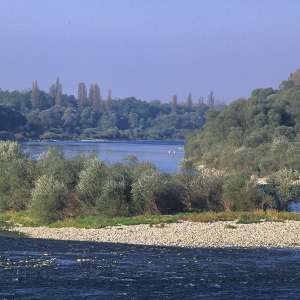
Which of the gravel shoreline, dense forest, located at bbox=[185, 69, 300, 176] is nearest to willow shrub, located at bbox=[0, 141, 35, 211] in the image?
the gravel shoreline

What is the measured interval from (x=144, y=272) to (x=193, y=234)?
7867 mm

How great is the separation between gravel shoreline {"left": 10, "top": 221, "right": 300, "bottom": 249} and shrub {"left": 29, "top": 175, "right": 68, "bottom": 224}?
63.5 inches

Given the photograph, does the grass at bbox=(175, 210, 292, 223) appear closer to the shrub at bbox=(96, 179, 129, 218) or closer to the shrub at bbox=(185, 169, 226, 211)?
the shrub at bbox=(185, 169, 226, 211)

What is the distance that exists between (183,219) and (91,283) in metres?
13.9

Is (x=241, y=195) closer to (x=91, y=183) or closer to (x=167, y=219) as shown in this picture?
(x=167, y=219)

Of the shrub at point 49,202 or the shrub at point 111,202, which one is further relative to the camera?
the shrub at point 111,202

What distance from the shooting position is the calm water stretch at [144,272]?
15.5 meters

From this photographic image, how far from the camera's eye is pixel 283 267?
18.6 meters

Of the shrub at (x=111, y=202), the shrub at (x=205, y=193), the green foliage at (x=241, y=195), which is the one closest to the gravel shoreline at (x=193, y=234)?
the shrub at (x=111, y=202)

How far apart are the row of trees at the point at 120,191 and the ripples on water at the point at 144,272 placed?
8.52 metres

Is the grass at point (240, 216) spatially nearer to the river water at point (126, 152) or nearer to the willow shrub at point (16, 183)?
the willow shrub at point (16, 183)

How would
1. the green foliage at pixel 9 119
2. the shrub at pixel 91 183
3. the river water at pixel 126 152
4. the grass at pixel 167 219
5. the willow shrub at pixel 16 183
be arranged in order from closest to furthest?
the grass at pixel 167 219 < the shrub at pixel 91 183 < the willow shrub at pixel 16 183 < the river water at pixel 126 152 < the green foliage at pixel 9 119

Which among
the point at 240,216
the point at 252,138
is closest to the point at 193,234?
the point at 240,216

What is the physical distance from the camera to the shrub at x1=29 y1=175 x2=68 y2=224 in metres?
30.5
